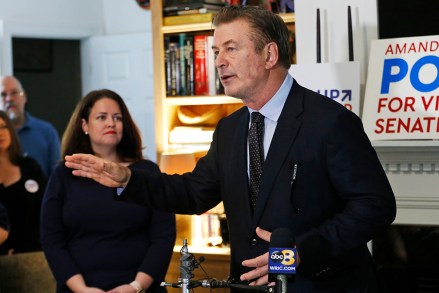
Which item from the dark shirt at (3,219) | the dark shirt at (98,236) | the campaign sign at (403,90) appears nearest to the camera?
the campaign sign at (403,90)

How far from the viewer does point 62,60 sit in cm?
770

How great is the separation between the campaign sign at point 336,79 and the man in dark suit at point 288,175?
2.92ft

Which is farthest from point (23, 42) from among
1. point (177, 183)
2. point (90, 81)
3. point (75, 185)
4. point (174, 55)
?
point (177, 183)

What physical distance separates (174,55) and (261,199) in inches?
83.9

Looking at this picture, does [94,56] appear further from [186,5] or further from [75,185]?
[75,185]

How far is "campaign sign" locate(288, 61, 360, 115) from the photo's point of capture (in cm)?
296

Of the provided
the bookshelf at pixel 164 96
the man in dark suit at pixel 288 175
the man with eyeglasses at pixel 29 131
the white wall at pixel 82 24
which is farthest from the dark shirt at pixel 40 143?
the man in dark suit at pixel 288 175

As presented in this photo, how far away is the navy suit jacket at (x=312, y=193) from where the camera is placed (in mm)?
1900

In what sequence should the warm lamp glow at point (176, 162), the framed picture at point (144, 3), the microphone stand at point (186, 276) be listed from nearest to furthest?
the microphone stand at point (186, 276) → the warm lamp glow at point (176, 162) → the framed picture at point (144, 3)

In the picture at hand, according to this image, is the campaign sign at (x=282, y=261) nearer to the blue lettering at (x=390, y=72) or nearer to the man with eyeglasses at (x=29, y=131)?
the blue lettering at (x=390, y=72)

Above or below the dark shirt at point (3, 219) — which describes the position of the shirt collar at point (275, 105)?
above

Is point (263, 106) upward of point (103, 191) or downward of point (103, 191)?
upward

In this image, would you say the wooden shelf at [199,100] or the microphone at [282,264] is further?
the wooden shelf at [199,100]

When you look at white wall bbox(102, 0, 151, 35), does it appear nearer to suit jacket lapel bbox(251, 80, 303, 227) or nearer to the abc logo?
suit jacket lapel bbox(251, 80, 303, 227)
